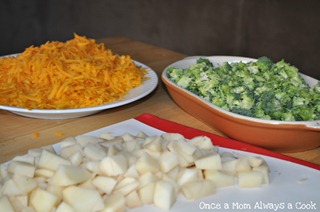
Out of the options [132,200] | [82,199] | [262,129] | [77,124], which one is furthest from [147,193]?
[77,124]

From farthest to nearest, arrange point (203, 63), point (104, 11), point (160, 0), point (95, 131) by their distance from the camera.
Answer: point (104, 11), point (160, 0), point (203, 63), point (95, 131)

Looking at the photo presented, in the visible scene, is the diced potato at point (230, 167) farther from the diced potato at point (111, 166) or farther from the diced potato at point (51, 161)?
the diced potato at point (51, 161)

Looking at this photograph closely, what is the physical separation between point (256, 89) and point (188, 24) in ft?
7.15

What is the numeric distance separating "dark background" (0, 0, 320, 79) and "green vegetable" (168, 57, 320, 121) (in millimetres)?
1386

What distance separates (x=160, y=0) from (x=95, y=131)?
2.44 m

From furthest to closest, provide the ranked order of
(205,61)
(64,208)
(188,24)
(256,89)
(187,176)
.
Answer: (188,24)
(205,61)
(256,89)
(187,176)
(64,208)

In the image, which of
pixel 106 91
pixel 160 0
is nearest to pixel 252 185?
pixel 106 91

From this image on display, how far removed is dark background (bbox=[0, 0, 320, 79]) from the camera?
110 inches

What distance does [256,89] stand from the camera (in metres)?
1.35

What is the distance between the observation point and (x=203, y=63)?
1.56 m

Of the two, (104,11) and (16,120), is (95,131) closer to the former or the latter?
(16,120)

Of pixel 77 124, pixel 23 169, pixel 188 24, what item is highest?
pixel 23 169

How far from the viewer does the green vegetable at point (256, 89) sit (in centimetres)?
125

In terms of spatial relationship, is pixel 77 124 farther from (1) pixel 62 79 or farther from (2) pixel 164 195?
(2) pixel 164 195
